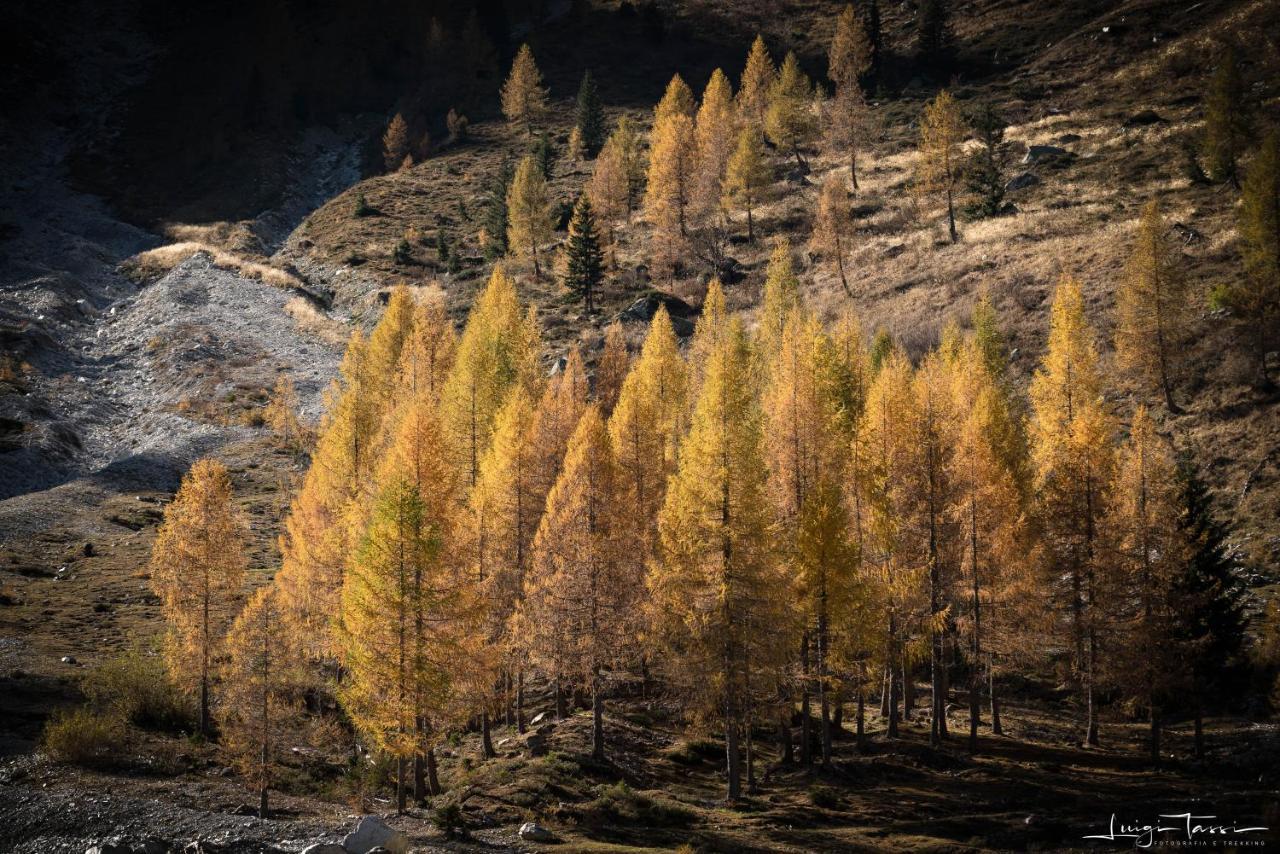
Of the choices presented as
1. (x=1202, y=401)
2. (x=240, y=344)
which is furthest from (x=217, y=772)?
(x=240, y=344)

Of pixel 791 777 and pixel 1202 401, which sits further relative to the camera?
pixel 1202 401

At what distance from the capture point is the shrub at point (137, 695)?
29.2m

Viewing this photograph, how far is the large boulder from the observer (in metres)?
17.8

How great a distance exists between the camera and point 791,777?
86.5ft

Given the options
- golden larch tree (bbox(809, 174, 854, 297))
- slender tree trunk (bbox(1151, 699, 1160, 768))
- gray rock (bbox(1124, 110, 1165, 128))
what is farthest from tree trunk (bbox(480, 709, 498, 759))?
gray rock (bbox(1124, 110, 1165, 128))

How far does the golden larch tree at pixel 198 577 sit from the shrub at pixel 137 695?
39.9 inches

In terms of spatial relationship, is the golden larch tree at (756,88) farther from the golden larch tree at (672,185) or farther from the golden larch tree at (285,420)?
the golden larch tree at (285,420)

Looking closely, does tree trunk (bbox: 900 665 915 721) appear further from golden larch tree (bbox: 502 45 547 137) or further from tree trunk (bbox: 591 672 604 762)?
golden larch tree (bbox: 502 45 547 137)

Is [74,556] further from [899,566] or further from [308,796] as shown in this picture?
[899,566]

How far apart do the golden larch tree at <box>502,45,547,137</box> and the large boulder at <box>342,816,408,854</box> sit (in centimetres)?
12147

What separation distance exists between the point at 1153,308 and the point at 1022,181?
3893 cm

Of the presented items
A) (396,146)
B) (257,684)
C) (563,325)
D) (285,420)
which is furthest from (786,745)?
(396,146)

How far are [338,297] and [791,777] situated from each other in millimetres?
80196

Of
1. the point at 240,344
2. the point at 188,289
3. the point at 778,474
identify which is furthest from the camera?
the point at 188,289
